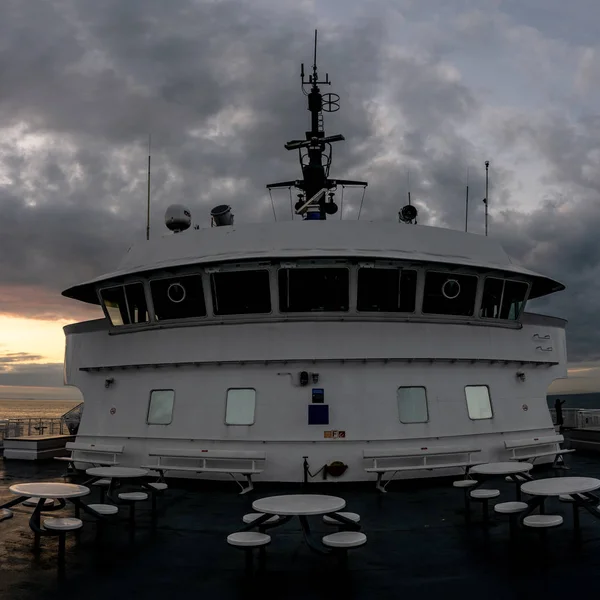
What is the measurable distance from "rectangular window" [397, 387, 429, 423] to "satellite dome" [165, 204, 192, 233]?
29.0 ft

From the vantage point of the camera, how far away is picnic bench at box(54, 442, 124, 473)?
53.0 ft

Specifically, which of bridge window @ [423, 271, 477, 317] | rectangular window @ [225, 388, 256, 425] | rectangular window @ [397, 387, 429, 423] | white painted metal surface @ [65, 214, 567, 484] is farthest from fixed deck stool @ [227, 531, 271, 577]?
bridge window @ [423, 271, 477, 317]

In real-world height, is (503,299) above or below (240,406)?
above

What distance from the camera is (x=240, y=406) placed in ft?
50.0

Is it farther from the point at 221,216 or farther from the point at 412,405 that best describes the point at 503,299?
the point at 221,216

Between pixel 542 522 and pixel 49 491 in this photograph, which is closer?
pixel 542 522

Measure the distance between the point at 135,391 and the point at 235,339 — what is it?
343cm

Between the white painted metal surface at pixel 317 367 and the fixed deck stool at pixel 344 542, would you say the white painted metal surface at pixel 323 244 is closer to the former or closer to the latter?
the white painted metal surface at pixel 317 367

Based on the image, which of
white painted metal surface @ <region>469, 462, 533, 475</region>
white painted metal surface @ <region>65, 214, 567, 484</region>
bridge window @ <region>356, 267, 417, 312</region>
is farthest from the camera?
bridge window @ <region>356, 267, 417, 312</region>

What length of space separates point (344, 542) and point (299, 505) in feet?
2.64

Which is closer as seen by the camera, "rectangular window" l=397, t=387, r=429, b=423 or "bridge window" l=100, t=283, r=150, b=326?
"rectangular window" l=397, t=387, r=429, b=423

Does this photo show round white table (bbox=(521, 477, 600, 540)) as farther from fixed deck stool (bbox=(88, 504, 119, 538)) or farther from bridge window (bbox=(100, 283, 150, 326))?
bridge window (bbox=(100, 283, 150, 326))

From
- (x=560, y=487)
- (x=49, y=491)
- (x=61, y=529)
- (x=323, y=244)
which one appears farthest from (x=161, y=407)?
(x=560, y=487)

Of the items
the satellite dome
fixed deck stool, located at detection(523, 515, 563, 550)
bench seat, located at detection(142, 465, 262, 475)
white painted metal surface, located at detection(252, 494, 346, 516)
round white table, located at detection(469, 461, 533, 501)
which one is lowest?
fixed deck stool, located at detection(523, 515, 563, 550)
